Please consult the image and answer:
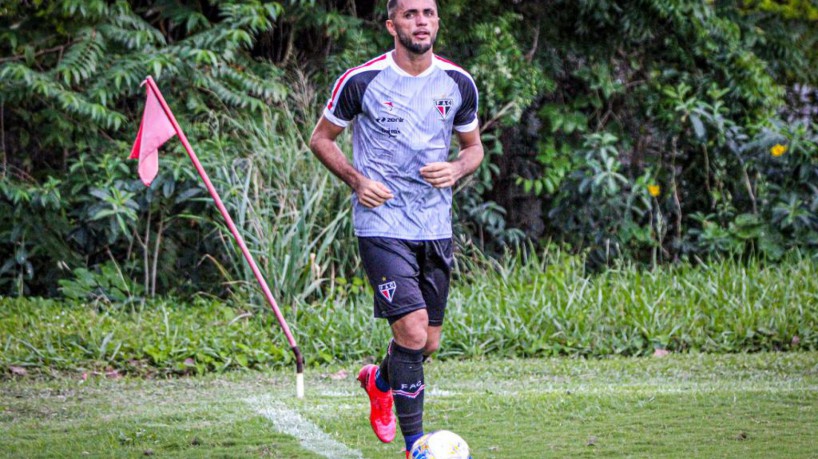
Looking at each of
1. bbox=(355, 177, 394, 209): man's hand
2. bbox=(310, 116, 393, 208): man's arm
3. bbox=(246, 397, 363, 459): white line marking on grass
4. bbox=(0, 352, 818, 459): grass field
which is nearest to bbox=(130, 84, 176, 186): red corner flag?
bbox=(0, 352, 818, 459): grass field

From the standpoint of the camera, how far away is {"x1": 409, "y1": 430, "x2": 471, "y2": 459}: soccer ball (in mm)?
4458

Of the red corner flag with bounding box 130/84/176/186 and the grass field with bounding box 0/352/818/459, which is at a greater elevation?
the red corner flag with bounding box 130/84/176/186

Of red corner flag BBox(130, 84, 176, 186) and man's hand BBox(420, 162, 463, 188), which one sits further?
red corner flag BBox(130, 84, 176, 186)

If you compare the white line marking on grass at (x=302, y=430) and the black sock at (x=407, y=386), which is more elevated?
the black sock at (x=407, y=386)

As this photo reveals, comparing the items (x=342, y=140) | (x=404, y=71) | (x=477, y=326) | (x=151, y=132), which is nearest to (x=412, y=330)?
(x=404, y=71)

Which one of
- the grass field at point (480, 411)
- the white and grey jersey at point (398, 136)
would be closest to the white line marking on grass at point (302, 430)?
the grass field at point (480, 411)

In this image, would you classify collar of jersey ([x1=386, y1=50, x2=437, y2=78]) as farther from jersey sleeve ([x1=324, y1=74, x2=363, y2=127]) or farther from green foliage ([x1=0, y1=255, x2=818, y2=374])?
green foliage ([x1=0, y1=255, x2=818, y2=374])

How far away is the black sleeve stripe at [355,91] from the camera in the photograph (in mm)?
4957

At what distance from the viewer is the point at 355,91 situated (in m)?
4.96

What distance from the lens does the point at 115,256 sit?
10.9 meters

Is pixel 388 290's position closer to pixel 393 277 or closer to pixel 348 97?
pixel 393 277

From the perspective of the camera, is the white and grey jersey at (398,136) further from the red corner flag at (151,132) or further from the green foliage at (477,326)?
the green foliage at (477,326)

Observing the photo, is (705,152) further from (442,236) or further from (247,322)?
(442,236)

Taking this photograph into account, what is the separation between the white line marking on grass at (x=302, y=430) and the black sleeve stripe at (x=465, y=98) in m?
1.70
